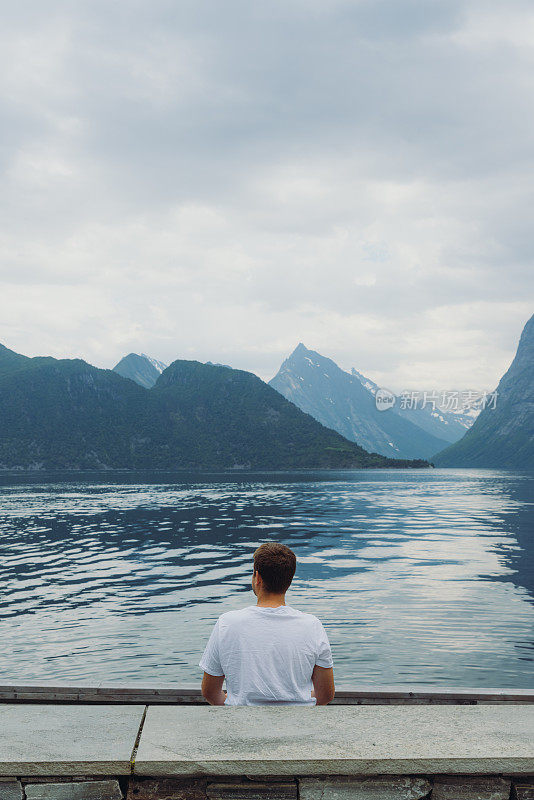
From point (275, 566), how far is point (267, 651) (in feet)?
Answer: 2.44

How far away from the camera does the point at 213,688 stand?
6285 mm

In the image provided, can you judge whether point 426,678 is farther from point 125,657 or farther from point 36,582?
point 36,582

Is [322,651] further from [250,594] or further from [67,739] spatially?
[250,594]

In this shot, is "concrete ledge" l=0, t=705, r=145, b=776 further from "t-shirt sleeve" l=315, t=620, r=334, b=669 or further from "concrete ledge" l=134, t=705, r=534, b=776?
"t-shirt sleeve" l=315, t=620, r=334, b=669

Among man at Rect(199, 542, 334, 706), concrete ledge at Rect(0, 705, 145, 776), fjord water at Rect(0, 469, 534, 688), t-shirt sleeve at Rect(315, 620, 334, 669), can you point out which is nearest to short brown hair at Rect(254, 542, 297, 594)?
man at Rect(199, 542, 334, 706)

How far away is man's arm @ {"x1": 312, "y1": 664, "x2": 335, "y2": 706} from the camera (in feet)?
20.2

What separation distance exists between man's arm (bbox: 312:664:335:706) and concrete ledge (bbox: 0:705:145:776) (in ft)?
5.63

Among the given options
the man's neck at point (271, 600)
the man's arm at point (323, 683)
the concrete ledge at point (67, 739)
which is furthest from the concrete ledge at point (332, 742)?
the man's neck at point (271, 600)

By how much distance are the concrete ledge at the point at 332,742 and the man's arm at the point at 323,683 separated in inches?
37.5

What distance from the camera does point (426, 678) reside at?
1688cm

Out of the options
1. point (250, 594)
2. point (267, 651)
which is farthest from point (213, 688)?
point (250, 594)

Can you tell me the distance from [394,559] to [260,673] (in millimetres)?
34255

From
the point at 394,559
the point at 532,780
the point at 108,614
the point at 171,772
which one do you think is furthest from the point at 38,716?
the point at 394,559

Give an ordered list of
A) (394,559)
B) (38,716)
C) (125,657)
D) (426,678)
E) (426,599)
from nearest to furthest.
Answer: (38,716)
(426,678)
(125,657)
(426,599)
(394,559)
